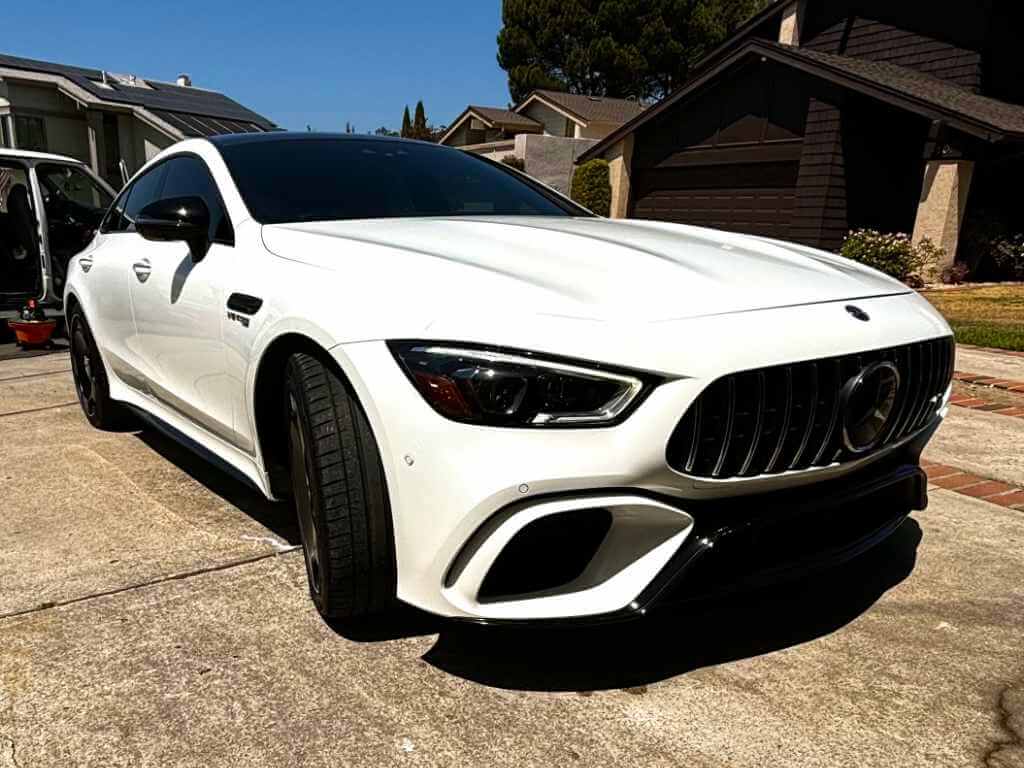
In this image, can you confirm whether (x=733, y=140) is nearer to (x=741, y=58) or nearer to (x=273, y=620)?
(x=741, y=58)

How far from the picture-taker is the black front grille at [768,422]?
5.83ft

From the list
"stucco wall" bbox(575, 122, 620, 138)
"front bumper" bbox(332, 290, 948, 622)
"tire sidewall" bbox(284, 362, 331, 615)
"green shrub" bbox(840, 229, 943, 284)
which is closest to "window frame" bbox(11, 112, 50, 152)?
"stucco wall" bbox(575, 122, 620, 138)

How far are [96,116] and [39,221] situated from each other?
21.0 meters

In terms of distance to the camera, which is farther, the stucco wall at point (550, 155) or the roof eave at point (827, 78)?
the stucco wall at point (550, 155)

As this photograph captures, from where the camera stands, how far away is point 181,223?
107 inches

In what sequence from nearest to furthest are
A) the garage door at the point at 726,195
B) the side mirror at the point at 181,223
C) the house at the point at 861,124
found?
the side mirror at the point at 181,223, the house at the point at 861,124, the garage door at the point at 726,195

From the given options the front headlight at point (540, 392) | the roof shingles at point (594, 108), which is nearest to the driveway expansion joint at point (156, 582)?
the front headlight at point (540, 392)

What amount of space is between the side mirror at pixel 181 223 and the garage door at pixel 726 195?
13.5 m

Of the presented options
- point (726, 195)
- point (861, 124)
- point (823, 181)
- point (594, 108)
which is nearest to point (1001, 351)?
point (823, 181)

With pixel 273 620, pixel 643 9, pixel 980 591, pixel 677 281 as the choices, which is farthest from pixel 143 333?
pixel 643 9

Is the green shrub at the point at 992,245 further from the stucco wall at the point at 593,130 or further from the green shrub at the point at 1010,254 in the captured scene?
the stucco wall at the point at 593,130

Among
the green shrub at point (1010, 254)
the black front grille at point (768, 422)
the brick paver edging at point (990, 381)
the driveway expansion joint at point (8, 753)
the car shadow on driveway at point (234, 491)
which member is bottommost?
the car shadow on driveway at point (234, 491)

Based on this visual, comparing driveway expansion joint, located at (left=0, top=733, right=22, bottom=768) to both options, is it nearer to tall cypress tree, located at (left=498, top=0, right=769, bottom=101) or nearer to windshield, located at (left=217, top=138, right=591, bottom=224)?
windshield, located at (left=217, top=138, right=591, bottom=224)

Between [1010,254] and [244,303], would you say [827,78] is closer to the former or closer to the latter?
[1010,254]
